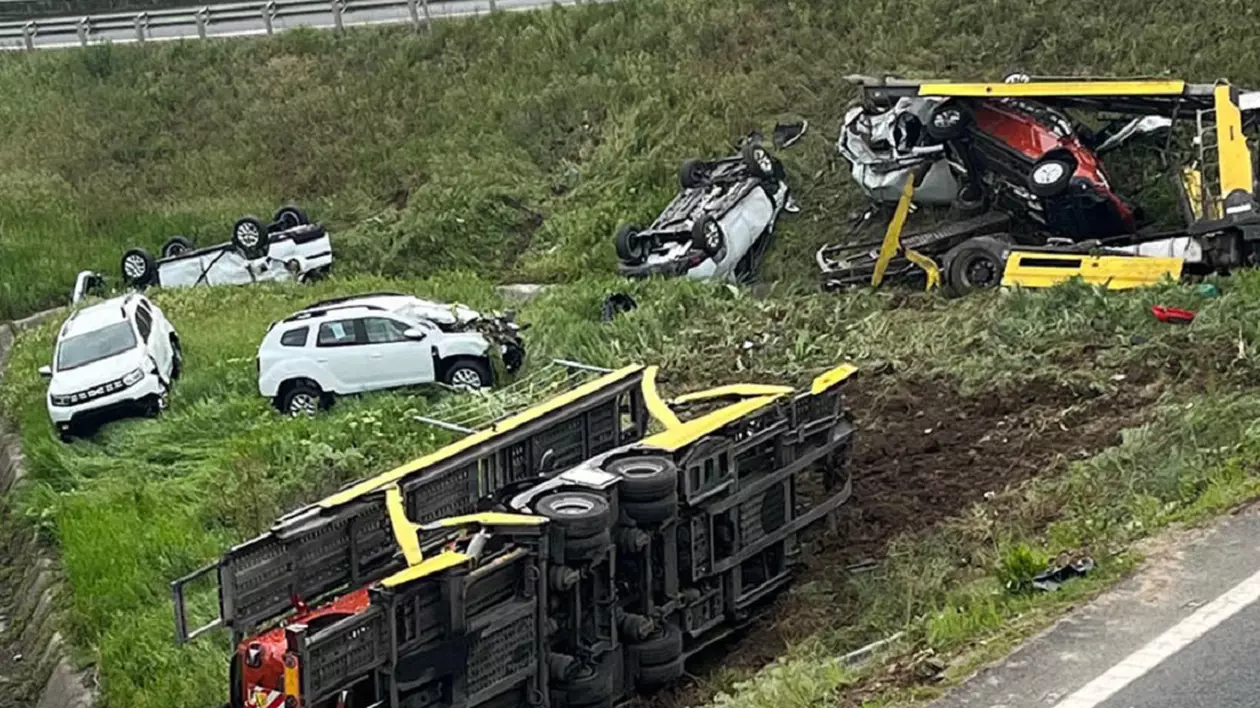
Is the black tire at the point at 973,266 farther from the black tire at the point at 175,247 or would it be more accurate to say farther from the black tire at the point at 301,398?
the black tire at the point at 175,247

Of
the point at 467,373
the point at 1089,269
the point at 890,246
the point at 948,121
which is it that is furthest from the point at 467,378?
the point at 1089,269

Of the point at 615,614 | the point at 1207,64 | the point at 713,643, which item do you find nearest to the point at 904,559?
the point at 713,643

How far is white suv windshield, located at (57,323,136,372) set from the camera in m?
21.5

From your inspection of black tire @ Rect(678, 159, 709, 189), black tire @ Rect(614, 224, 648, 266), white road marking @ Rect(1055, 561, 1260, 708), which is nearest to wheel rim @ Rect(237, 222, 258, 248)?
black tire @ Rect(678, 159, 709, 189)

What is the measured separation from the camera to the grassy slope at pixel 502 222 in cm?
1380

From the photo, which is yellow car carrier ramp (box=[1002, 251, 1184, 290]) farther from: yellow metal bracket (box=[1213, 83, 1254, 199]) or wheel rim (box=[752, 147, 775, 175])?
wheel rim (box=[752, 147, 775, 175])

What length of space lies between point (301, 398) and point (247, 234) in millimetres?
8879

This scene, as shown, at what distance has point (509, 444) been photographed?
12.2 m

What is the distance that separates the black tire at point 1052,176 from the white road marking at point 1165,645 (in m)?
11.0

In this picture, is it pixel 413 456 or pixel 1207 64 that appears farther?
pixel 1207 64

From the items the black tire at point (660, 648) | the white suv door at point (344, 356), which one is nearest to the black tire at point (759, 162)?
the white suv door at point (344, 356)

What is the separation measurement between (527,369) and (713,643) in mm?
8271

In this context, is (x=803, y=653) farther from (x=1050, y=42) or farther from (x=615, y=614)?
(x=1050, y=42)

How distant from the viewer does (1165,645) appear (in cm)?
780
